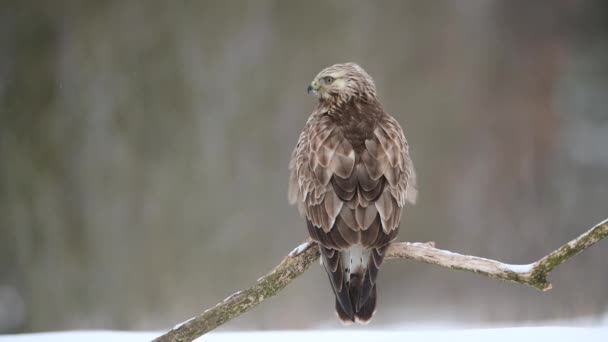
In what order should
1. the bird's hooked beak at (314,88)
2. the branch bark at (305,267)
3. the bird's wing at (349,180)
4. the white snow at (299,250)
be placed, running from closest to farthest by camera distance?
the branch bark at (305,267) → the bird's wing at (349,180) → the white snow at (299,250) → the bird's hooked beak at (314,88)

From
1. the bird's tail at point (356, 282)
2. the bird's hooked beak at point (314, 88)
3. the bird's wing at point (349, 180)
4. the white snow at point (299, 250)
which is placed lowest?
the bird's tail at point (356, 282)

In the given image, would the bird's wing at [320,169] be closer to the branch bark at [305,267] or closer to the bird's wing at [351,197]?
the bird's wing at [351,197]

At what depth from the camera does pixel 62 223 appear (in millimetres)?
4867

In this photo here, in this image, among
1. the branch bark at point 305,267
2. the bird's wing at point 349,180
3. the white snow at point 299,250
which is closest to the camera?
the branch bark at point 305,267

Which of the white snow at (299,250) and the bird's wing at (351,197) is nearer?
the bird's wing at (351,197)

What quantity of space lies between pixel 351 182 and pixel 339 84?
1.86 ft

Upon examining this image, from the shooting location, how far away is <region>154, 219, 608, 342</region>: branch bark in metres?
2.42

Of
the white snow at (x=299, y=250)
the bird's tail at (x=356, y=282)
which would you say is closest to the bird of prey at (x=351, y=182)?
the bird's tail at (x=356, y=282)

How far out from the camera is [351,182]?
2615 mm

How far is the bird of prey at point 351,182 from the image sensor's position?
2484 millimetres

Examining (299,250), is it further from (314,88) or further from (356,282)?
(314,88)

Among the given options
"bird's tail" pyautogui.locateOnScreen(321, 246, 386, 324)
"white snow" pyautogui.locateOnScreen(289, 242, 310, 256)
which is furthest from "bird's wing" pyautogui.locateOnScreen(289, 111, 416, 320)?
"white snow" pyautogui.locateOnScreen(289, 242, 310, 256)

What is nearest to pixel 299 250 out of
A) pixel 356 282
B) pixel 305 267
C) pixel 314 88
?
pixel 305 267

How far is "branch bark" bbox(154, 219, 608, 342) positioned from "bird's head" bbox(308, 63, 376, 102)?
70 cm
